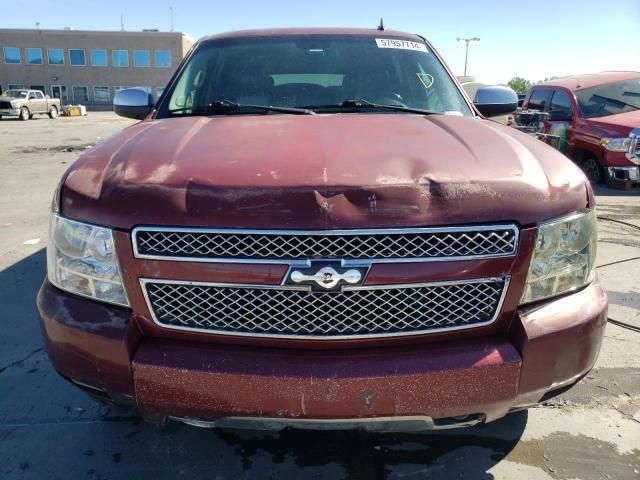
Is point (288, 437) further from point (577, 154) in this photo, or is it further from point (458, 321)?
point (577, 154)

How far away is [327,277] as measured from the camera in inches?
64.8

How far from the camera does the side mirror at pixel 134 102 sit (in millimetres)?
3521

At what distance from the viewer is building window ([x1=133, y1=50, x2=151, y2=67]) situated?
188 feet

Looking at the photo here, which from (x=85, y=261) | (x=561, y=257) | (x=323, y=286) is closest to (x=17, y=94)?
(x=85, y=261)

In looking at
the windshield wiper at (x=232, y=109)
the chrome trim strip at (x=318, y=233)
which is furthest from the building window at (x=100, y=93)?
the chrome trim strip at (x=318, y=233)

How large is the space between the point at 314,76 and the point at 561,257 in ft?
6.10

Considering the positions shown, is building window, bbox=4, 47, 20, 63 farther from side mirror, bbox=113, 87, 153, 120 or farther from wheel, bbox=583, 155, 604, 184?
side mirror, bbox=113, 87, 153, 120

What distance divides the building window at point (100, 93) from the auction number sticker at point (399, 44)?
202 feet

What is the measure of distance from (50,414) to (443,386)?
2.02 meters

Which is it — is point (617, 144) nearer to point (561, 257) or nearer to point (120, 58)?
point (561, 257)

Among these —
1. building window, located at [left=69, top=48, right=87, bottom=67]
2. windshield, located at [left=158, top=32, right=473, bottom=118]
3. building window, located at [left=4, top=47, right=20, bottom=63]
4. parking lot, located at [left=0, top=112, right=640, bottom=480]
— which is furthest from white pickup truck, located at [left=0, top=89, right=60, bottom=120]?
parking lot, located at [left=0, top=112, right=640, bottom=480]

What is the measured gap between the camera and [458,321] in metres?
1.77

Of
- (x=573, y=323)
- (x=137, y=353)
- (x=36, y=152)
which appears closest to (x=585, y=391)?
(x=573, y=323)

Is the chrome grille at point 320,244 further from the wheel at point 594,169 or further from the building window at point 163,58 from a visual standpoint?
the building window at point 163,58
